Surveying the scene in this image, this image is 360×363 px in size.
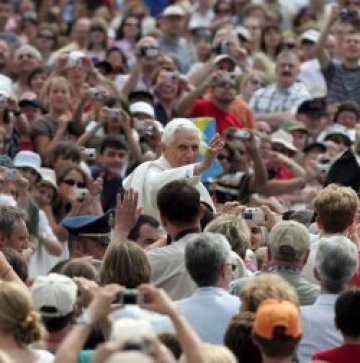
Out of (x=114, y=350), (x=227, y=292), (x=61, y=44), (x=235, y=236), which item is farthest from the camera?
(x=61, y=44)

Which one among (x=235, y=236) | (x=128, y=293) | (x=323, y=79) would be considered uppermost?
(x=128, y=293)

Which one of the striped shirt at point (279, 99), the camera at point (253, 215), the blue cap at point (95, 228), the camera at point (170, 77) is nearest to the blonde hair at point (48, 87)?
the camera at point (170, 77)

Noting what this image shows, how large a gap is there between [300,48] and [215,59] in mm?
3101

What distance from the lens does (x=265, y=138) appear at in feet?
60.1

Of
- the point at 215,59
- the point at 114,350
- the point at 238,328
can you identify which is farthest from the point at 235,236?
the point at 215,59

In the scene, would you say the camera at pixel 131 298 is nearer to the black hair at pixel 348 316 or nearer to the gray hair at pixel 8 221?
the black hair at pixel 348 316

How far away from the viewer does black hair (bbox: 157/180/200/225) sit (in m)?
11.5

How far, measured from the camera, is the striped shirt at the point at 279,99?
20.7 m

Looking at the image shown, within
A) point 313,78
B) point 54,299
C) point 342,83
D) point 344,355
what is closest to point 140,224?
point 54,299

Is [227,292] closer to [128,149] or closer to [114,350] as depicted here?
[114,350]

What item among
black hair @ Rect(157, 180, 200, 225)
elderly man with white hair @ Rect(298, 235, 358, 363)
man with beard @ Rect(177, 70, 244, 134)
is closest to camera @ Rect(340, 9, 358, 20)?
man with beard @ Rect(177, 70, 244, 134)

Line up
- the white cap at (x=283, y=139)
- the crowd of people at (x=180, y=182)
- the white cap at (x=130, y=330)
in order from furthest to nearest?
the white cap at (x=283, y=139) < the crowd of people at (x=180, y=182) < the white cap at (x=130, y=330)

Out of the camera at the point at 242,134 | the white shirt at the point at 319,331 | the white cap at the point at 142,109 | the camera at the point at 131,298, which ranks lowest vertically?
the white cap at the point at 142,109

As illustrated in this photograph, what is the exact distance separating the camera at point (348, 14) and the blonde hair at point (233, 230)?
9144mm
